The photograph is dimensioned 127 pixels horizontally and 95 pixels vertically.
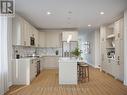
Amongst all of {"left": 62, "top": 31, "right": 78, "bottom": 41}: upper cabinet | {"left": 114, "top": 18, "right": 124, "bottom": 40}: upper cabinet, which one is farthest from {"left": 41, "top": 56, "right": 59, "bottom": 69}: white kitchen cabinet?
{"left": 114, "top": 18, "right": 124, "bottom": 40}: upper cabinet

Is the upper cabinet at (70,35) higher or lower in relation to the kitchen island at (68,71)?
higher

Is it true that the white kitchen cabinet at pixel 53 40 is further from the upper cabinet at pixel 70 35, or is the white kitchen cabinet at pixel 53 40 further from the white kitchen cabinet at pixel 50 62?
the white kitchen cabinet at pixel 50 62

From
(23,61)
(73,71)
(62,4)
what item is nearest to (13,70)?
(23,61)

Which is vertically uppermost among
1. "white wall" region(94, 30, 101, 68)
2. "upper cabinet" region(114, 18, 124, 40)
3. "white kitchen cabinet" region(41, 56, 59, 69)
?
"upper cabinet" region(114, 18, 124, 40)

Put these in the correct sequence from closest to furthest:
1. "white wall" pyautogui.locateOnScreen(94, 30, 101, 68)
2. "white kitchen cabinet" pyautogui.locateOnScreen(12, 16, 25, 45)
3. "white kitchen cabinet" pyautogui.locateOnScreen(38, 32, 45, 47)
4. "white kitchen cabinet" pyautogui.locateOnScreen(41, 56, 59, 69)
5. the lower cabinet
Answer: the lower cabinet → "white kitchen cabinet" pyautogui.locateOnScreen(12, 16, 25, 45) → "white kitchen cabinet" pyautogui.locateOnScreen(41, 56, 59, 69) → "white kitchen cabinet" pyautogui.locateOnScreen(38, 32, 45, 47) → "white wall" pyautogui.locateOnScreen(94, 30, 101, 68)

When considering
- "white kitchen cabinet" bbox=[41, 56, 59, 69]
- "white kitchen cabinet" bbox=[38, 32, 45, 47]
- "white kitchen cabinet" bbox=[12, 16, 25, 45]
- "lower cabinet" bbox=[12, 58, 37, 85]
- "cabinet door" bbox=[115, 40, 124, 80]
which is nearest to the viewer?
"lower cabinet" bbox=[12, 58, 37, 85]

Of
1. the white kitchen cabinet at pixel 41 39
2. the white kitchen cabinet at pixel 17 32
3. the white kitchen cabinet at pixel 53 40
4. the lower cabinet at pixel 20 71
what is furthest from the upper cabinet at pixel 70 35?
the lower cabinet at pixel 20 71

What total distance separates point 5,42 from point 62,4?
2.32m

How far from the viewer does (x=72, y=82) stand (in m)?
6.74

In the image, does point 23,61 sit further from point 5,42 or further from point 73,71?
point 73,71

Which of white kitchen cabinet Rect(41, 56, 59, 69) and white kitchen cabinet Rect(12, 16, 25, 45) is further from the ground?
white kitchen cabinet Rect(12, 16, 25, 45)

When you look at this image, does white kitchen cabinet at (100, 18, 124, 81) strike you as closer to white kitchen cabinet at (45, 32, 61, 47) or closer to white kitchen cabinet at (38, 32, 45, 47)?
white kitchen cabinet at (45, 32, 61, 47)

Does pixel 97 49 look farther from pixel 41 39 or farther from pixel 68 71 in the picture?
pixel 68 71

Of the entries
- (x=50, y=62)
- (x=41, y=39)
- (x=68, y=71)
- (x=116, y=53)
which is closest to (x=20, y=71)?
(x=68, y=71)
